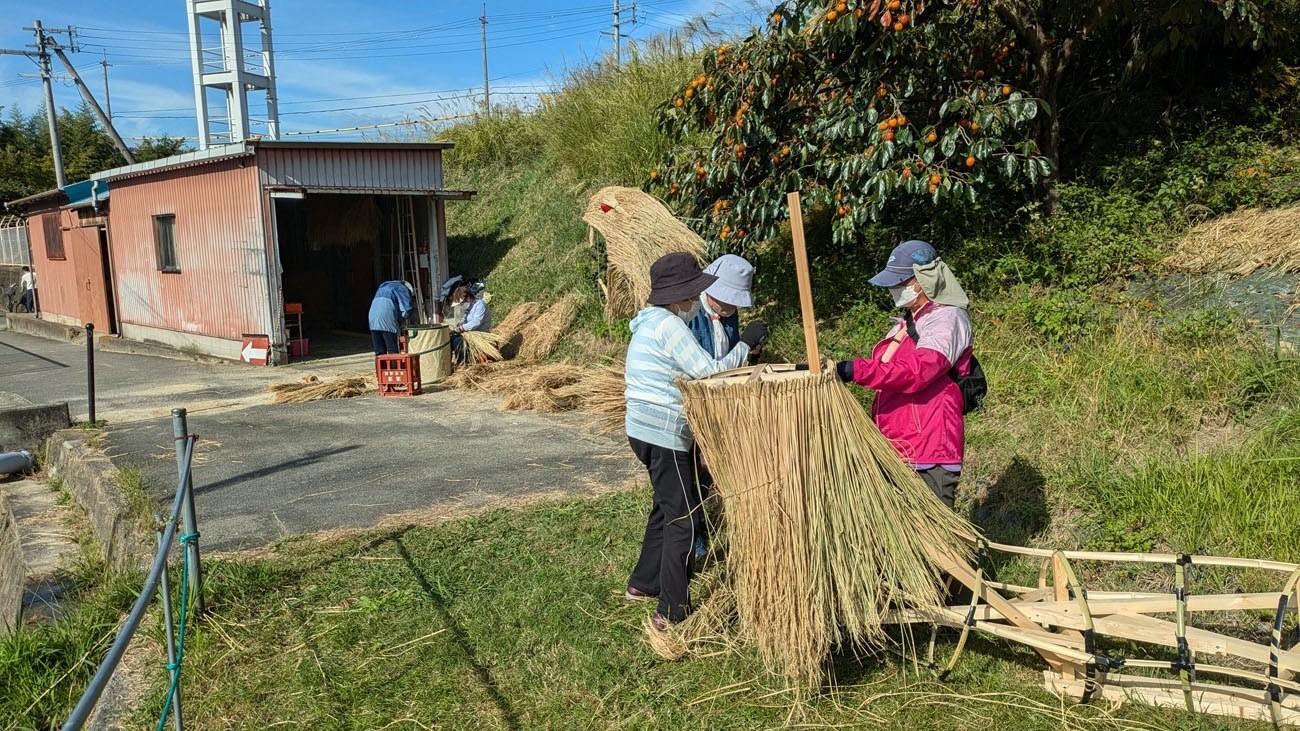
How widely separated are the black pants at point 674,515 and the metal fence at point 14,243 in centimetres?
2446

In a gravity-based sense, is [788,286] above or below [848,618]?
above

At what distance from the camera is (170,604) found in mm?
3027

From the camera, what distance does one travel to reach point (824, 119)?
671 cm

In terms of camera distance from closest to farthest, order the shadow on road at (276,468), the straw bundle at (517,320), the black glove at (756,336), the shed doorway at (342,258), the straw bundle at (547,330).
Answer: the black glove at (756,336), the shadow on road at (276,468), the straw bundle at (547,330), the straw bundle at (517,320), the shed doorway at (342,258)

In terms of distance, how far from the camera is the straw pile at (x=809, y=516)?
279 cm

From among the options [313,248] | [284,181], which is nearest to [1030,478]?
[284,181]

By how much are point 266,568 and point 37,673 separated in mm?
1044

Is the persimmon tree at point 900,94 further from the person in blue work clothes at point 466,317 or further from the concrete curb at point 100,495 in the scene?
the concrete curb at point 100,495

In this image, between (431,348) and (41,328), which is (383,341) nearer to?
(431,348)

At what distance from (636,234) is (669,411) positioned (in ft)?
15.2

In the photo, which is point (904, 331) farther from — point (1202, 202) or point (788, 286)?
point (788, 286)

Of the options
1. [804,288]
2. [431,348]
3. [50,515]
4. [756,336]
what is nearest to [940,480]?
[756,336]

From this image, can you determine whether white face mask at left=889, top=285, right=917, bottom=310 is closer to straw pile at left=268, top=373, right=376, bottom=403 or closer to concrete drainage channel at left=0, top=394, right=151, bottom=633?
concrete drainage channel at left=0, top=394, right=151, bottom=633

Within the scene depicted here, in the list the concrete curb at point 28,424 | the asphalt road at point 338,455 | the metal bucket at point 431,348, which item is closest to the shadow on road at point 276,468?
the asphalt road at point 338,455
